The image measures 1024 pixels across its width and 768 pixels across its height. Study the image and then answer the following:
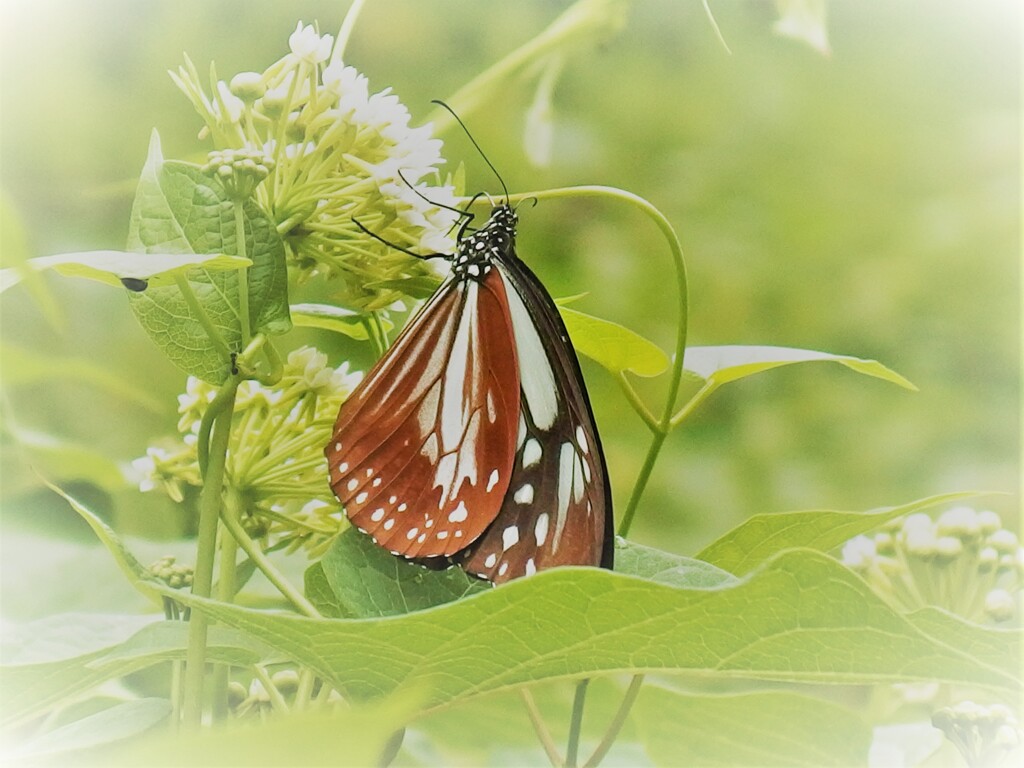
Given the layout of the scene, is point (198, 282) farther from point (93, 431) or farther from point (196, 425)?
point (93, 431)

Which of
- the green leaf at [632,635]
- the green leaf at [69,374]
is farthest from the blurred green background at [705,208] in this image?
the green leaf at [632,635]

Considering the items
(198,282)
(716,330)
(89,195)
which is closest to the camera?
(198,282)

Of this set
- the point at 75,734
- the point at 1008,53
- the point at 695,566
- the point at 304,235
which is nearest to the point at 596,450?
the point at 695,566

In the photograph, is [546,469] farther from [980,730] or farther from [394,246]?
[980,730]

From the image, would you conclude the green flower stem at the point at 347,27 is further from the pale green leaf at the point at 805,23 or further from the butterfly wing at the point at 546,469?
the pale green leaf at the point at 805,23

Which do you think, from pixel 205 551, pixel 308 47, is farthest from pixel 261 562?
pixel 308 47

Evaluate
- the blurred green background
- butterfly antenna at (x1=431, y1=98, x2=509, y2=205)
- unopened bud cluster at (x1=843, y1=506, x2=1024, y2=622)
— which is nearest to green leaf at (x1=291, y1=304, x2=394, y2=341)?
the blurred green background
